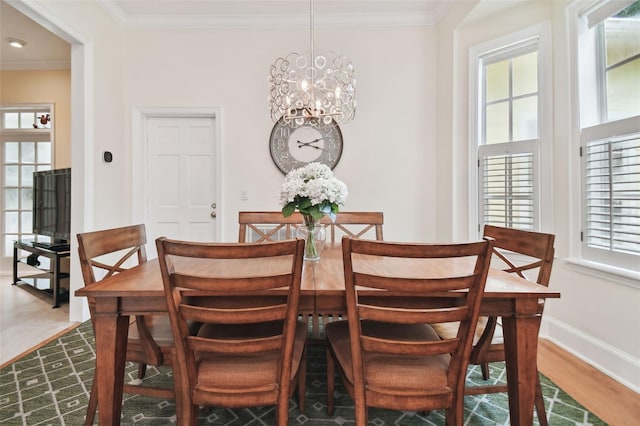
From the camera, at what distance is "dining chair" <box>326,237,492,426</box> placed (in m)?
0.93

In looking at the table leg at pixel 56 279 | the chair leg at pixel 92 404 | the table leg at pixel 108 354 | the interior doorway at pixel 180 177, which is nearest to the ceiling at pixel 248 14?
the interior doorway at pixel 180 177

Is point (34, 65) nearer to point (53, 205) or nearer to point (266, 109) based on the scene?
point (53, 205)

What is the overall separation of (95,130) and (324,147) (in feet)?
7.11

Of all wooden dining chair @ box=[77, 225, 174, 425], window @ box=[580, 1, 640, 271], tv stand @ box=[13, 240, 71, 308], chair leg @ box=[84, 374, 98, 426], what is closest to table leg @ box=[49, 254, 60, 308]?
tv stand @ box=[13, 240, 71, 308]

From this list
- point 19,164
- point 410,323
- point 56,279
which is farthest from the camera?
point 19,164

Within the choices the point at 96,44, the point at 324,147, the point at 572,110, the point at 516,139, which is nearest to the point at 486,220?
the point at 516,139

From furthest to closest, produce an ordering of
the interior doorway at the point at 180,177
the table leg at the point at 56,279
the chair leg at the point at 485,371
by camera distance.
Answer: the interior doorway at the point at 180,177 → the table leg at the point at 56,279 → the chair leg at the point at 485,371

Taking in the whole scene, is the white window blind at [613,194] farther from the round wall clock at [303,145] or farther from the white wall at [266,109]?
the round wall clock at [303,145]

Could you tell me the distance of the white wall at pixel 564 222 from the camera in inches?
71.7

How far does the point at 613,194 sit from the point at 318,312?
2070mm

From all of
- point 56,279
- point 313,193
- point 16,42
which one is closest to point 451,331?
point 313,193

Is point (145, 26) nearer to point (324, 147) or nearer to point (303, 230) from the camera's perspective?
point (324, 147)

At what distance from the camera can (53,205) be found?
3.26 metres

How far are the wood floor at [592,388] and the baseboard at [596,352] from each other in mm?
47
